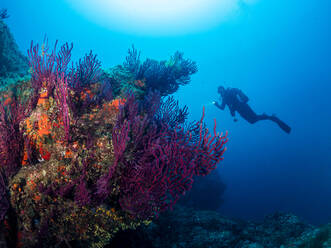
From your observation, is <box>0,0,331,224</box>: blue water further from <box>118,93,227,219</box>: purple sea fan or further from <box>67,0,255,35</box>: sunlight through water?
<box>118,93,227,219</box>: purple sea fan

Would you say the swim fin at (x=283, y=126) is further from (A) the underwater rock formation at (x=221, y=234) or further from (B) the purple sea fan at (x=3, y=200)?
(B) the purple sea fan at (x=3, y=200)

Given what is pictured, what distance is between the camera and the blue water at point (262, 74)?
44.3m

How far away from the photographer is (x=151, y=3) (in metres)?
118

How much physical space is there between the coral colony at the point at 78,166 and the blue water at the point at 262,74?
3591 centimetres

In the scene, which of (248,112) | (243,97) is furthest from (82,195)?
(248,112)

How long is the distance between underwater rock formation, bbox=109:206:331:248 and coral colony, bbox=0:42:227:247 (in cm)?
120

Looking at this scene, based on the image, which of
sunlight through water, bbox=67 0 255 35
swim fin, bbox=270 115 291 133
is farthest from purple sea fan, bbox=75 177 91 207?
sunlight through water, bbox=67 0 255 35

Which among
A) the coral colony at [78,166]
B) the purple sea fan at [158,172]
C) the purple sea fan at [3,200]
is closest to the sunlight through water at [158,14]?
the coral colony at [78,166]

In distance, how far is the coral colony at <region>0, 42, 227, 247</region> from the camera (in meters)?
2.54

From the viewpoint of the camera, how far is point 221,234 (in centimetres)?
514

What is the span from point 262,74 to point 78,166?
157188 millimetres

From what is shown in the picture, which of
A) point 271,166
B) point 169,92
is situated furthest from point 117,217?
point 271,166

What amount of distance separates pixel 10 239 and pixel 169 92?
6.11 meters

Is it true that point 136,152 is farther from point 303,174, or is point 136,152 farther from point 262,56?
point 262,56
